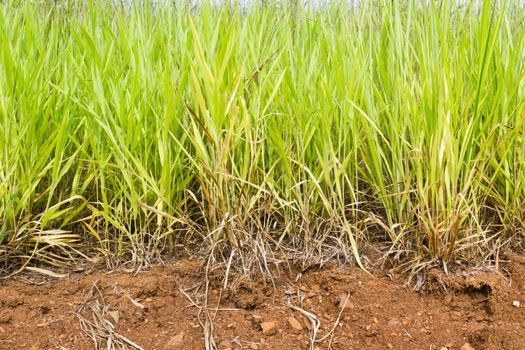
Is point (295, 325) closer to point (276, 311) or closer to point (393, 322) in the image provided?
point (276, 311)

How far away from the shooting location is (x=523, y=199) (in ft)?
4.47

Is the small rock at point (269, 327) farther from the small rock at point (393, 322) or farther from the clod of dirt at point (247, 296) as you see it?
the small rock at point (393, 322)

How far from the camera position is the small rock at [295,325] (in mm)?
1132

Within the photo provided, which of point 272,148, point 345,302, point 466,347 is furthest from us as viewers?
point 272,148

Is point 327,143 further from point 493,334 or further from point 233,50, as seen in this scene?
point 493,334

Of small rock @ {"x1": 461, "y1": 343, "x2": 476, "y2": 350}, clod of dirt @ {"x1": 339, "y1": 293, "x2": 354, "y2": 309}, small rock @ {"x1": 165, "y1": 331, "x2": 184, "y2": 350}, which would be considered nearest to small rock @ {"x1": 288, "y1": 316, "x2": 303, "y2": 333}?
clod of dirt @ {"x1": 339, "y1": 293, "x2": 354, "y2": 309}

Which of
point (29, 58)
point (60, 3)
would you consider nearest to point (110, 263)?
point (29, 58)

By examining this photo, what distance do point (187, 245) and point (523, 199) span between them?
0.87m

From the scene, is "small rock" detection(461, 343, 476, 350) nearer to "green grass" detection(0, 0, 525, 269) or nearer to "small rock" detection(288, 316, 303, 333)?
"green grass" detection(0, 0, 525, 269)

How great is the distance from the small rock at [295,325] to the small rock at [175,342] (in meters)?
0.23

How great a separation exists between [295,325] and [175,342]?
256 millimetres

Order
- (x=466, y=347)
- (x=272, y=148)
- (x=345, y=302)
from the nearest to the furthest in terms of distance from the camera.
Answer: (x=466, y=347) < (x=345, y=302) < (x=272, y=148)

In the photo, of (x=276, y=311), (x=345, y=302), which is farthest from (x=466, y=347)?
(x=276, y=311)

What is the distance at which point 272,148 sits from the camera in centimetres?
141
